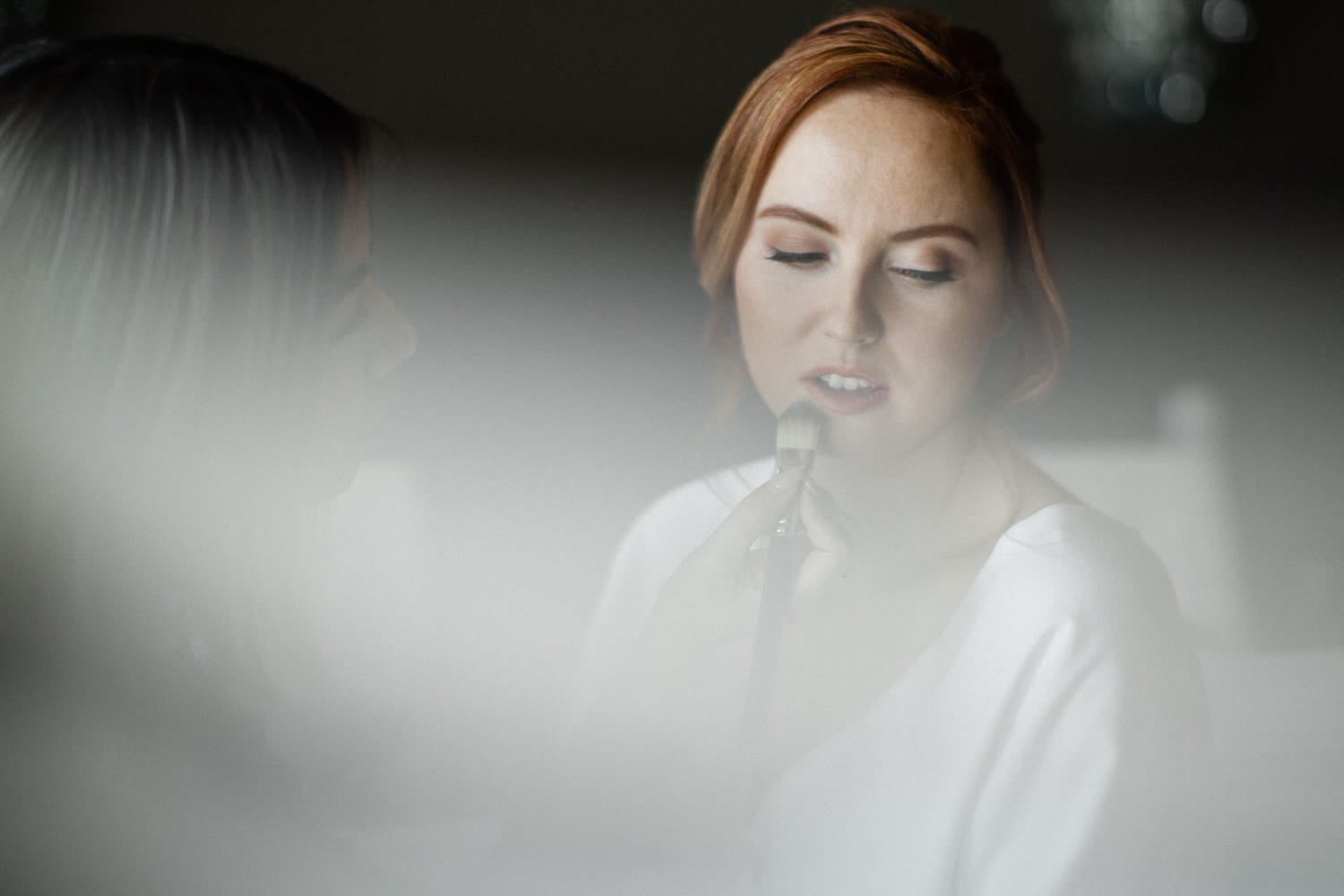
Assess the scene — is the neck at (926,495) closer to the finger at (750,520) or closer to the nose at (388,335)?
the finger at (750,520)

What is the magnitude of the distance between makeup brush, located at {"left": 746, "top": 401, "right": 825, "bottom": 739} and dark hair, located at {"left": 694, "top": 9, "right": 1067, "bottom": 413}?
0.05 meters

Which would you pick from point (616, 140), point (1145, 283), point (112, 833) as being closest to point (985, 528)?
point (1145, 283)

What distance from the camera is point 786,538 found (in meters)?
0.75

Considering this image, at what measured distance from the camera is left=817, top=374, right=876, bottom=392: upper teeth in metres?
0.74

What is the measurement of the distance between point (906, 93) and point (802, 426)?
0.22 m

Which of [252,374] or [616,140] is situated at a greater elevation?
[616,140]

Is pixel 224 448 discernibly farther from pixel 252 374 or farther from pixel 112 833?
pixel 112 833

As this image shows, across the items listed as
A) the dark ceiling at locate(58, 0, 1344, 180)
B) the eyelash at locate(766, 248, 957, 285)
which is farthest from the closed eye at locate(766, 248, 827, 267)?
the dark ceiling at locate(58, 0, 1344, 180)

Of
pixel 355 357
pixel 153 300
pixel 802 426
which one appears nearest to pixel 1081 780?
pixel 802 426

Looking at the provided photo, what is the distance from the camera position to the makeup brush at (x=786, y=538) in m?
0.75

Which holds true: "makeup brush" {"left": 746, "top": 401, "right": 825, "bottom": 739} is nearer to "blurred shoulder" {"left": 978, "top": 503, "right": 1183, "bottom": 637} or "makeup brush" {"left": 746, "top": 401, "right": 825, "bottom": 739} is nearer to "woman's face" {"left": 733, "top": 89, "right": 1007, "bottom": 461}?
"woman's face" {"left": 733, "top": 89, "right": 1007, "bottom": 461}

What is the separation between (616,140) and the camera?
797mm

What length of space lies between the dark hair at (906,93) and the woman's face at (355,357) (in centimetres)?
22

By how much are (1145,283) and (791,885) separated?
0.49m
